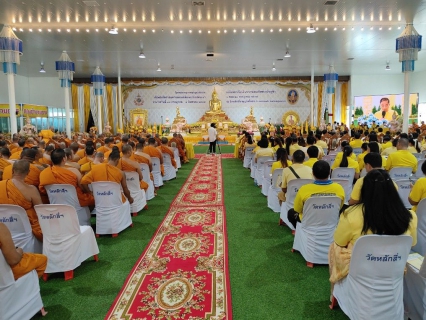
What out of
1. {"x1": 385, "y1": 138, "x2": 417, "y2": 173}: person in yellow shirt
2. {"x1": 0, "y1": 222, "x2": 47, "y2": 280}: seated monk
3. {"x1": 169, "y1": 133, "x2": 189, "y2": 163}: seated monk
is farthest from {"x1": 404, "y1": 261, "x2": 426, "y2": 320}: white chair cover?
{"x1": 169, "y1": 133, "x2": 189, "y2": 163}: seated monk

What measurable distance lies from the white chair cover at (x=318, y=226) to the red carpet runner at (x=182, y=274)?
0.85 metres

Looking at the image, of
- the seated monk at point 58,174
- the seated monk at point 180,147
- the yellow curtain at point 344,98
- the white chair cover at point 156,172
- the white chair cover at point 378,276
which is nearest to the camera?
the white chair cover at point 378,276

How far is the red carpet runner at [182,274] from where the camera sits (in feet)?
8.59

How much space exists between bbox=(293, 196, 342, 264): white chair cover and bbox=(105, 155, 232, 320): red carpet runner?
2.80 feet

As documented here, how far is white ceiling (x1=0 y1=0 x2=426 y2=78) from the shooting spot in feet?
25.2

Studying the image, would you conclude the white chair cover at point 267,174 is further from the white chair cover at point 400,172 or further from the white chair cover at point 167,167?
the white chair cover at point 167,167

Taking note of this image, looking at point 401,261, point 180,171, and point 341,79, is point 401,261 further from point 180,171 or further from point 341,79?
point 341,79

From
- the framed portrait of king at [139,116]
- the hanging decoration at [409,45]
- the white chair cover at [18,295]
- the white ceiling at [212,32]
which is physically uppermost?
the white ceiling at [212,32]

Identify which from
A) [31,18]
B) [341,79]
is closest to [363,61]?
[341,79]

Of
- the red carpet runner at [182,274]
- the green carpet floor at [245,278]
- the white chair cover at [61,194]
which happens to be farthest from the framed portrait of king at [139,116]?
the white chair cover at [61,194]

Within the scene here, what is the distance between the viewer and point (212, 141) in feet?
41.2

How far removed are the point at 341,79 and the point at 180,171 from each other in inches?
577

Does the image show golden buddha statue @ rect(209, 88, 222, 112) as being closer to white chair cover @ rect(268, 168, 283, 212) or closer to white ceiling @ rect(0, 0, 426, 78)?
white ceiling @ rect(0, 0, 426, 78)

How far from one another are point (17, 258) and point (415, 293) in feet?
8.70
